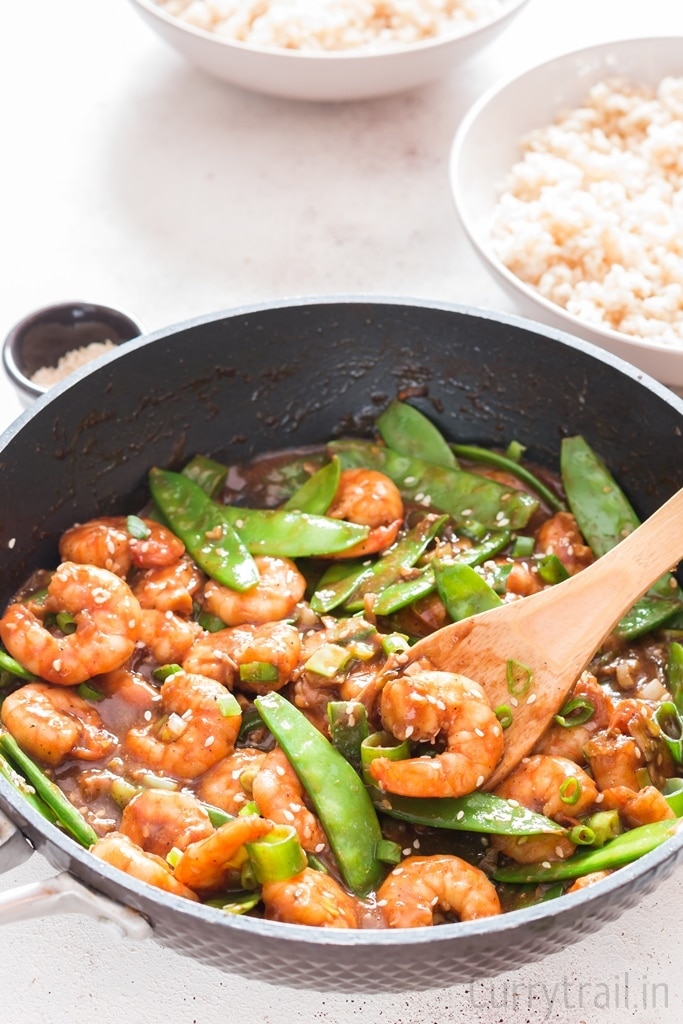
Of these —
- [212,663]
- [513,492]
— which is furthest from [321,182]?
[212,663]

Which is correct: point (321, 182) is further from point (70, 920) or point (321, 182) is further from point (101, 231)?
point (70, 920)

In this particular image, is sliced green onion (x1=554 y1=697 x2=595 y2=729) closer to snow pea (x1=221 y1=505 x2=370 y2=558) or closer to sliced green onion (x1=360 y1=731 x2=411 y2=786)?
sliced green onion (x1=360 y1=731 x2=411 y2=786)

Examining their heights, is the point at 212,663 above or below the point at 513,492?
above

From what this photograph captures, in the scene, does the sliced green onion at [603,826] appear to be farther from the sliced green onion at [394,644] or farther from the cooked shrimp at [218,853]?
the cooked shrimp at [218,853]

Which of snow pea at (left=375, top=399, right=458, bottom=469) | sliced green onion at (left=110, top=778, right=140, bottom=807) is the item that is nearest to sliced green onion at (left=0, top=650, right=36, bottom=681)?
sliced green onion at (left=110, top=778, right=140, bottom=807)

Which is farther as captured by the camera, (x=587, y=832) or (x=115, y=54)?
(x=115, y=54)

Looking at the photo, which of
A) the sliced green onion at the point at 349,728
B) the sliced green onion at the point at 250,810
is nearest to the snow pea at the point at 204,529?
the sliced green onion at the point at 349,728
